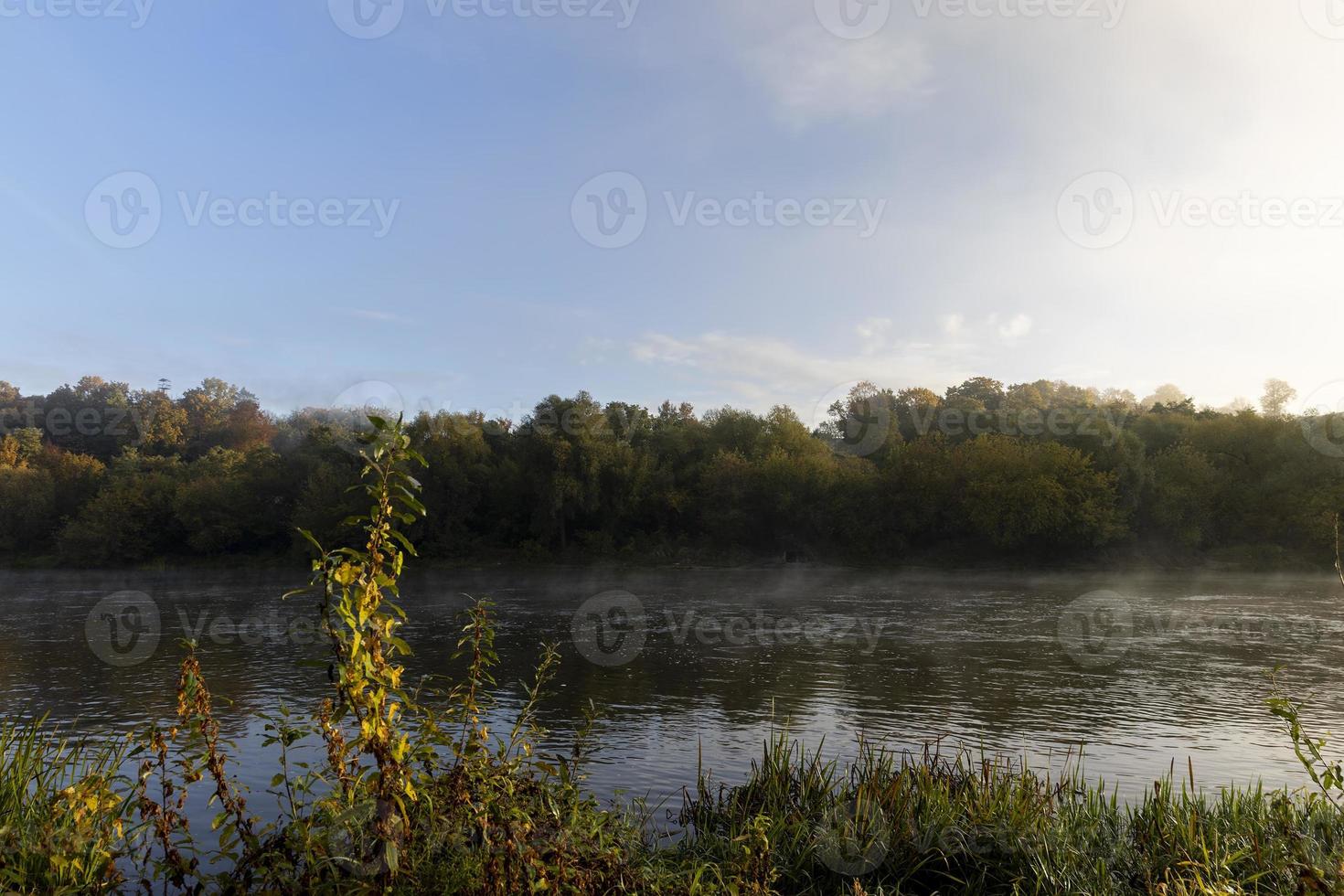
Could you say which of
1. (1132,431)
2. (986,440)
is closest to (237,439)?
(986,440)

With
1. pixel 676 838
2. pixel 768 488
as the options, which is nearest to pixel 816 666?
pixel 676 838

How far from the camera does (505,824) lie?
17.7ft

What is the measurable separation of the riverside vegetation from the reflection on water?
1998 millimetres

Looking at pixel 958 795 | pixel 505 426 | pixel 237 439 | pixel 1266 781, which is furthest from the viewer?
pixel 237 439

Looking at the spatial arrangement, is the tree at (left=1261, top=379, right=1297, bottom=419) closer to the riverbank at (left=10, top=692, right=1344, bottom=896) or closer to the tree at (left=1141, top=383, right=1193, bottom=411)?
the tree at (left=1141, top=383, right=1193, bottom=411)

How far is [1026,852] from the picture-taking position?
8.56 meters

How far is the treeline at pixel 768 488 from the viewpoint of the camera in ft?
262

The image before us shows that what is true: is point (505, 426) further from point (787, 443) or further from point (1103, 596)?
point (1103, 596)

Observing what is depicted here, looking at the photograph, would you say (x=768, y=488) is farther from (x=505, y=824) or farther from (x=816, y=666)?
(x=505, y=824)

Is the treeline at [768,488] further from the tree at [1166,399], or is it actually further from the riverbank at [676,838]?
the riverbank at [676,838]

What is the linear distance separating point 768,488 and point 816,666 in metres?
63.6

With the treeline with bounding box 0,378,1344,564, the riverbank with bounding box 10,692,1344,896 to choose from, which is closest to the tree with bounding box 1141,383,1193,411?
the treeline with bounding box 0,378,1344,564

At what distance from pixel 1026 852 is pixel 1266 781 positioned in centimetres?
1000

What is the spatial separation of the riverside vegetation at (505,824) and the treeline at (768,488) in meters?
74.0
